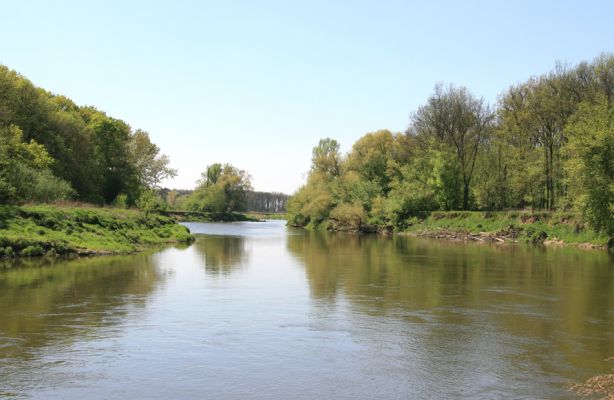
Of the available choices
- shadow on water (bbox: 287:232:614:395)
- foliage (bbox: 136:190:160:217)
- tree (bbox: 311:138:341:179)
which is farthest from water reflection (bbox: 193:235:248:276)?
tree (bbox: 311:138:341:179)

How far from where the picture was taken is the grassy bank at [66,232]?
101 ft

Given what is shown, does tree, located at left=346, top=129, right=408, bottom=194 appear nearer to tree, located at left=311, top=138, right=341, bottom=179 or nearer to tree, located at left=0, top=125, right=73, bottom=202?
tree, located at left=311, top=138, right=341, bottom=179

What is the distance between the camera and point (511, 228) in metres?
58.5

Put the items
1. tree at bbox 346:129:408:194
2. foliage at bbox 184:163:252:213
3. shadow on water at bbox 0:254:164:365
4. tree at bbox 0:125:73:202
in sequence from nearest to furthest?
shadow on water at bbox 0:254:164:365 < tree at bbox 0:125:73:202 < tree at bbox 346:129:408:194 < foliage at bbox 184:163:252:213

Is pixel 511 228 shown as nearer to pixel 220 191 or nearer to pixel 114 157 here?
pixel 114 157

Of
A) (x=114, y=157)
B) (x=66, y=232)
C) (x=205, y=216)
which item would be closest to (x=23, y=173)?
(x=66, y=232)

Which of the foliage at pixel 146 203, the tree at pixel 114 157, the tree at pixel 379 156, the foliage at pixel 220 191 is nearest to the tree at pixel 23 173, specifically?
the foliage at pixel 146 203

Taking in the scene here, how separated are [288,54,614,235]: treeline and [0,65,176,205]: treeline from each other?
29795 millimetres

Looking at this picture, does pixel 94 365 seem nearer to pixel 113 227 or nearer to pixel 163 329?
pixel 163 329

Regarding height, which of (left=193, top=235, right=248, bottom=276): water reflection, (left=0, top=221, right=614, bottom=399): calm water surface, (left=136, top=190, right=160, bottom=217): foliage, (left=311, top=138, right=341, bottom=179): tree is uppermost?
(left=311, top=138, right=341, bottom=179): tree

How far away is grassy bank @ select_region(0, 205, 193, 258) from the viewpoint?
30.9 m

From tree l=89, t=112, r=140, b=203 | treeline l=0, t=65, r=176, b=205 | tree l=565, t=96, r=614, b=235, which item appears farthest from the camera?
tree l=89, t=112, r=140, b=203

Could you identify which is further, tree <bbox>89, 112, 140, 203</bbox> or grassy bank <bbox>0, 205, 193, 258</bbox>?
tree <bbox>89, 112, 140, 203</bbox>

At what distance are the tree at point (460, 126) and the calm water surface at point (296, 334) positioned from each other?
47182 mm
